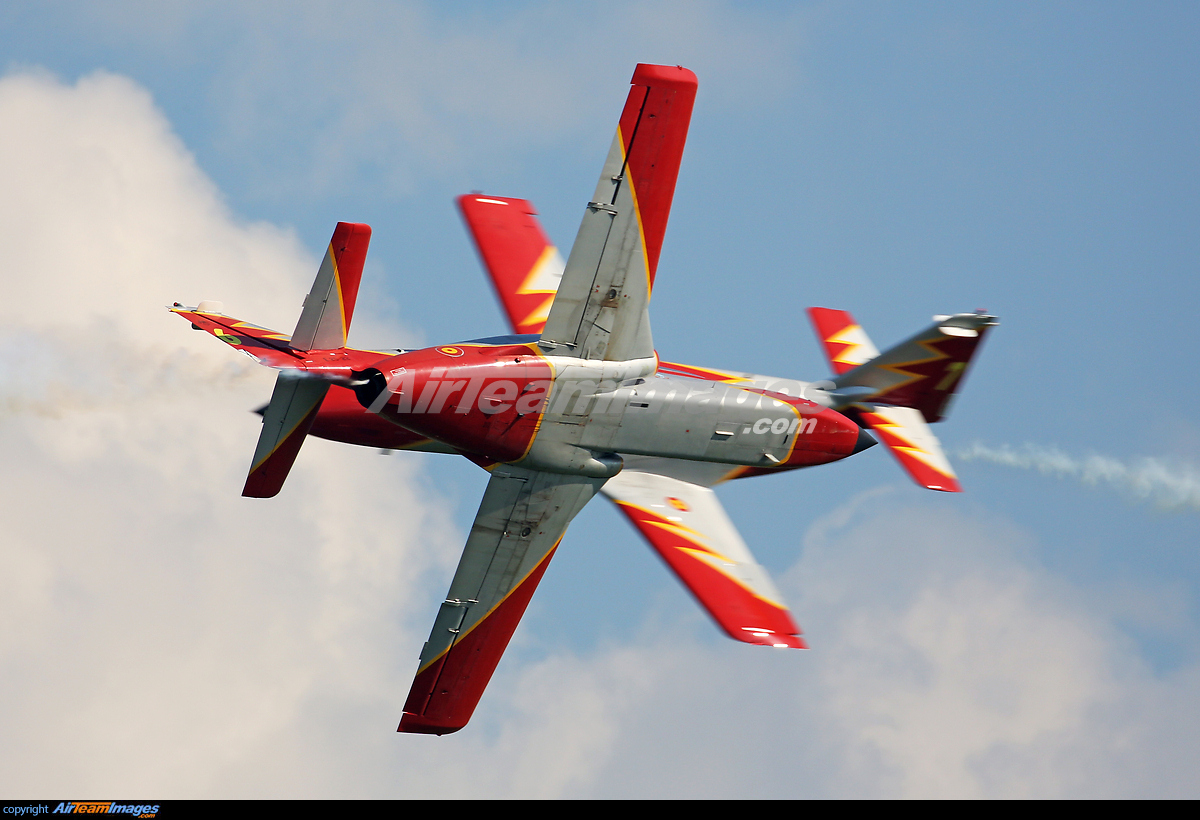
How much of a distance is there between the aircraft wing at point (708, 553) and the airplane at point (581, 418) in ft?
0.09

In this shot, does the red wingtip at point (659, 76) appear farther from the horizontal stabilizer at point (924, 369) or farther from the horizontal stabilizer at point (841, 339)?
the horizontal stabilizer at point (841, 339)

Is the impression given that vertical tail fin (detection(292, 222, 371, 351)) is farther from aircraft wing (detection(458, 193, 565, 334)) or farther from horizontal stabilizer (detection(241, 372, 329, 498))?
aircraft wing (detection(458, 193, 565, 334))

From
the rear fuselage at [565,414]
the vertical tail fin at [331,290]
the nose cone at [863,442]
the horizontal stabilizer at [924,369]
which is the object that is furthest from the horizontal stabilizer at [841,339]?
the vertical tail fin at [331,290]

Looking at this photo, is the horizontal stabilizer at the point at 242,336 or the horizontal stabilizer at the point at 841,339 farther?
the horizontal stabilizer at the point at 841,339

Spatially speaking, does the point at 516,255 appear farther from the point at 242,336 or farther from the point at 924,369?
the point at 924,369

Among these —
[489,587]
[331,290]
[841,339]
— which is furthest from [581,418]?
[841,339]

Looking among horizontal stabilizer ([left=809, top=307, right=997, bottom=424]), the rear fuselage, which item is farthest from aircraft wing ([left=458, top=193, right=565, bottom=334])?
horizontal stabilizer ([left=809, top=307, right=997, bottom=424])

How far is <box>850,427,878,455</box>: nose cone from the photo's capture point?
20.7m

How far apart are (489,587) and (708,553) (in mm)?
3290

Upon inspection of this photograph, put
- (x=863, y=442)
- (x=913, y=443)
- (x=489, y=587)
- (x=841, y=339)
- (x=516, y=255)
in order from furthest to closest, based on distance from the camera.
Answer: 1. (x=841, y=339)
2. (x=516, y=255)
3. (x=913, y=443)
4. (x=863, y=442)
5. (x=489, y=587)

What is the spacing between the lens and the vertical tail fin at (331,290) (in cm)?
1895

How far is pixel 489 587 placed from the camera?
20.0 meters
